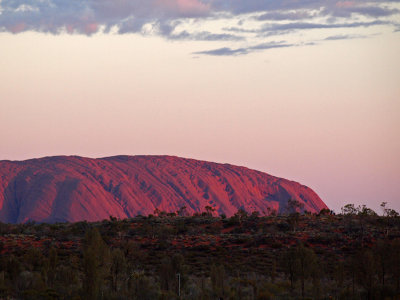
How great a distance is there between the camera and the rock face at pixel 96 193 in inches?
6176

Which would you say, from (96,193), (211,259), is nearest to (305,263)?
(211,259)

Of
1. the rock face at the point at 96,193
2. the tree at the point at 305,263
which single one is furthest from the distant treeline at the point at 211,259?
the rock face at the point at 96,193

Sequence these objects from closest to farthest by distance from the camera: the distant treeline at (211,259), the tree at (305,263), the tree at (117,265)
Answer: the distant treeline at (211,259) < the tree at (305,263) < the tree at (117,265)

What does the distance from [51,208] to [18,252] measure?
98.8m

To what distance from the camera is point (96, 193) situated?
168 m

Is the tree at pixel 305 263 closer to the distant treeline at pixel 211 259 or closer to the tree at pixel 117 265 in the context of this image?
the distant treeline at pixel 211 259

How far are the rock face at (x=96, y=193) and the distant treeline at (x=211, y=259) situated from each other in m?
75.2

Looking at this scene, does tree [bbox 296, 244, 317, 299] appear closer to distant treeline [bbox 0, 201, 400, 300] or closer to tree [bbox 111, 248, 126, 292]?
distant treeline [bbox 0, 201, 400, 300]

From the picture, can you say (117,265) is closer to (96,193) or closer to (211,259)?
(211,259)

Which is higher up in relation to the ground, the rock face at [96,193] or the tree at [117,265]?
the rock face at [96,193]

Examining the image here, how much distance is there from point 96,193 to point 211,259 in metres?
116

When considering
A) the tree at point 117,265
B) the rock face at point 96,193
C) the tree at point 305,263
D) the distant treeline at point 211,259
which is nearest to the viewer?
the distant treeline at point 211,259

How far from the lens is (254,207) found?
186125 mm

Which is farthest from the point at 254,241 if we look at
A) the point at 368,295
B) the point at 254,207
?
the point at 254,207
